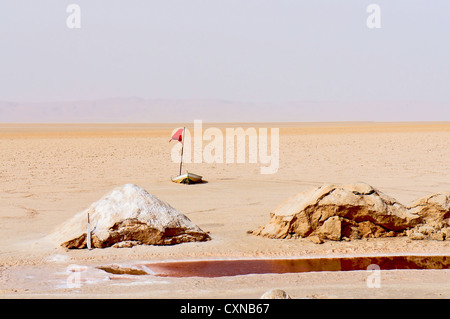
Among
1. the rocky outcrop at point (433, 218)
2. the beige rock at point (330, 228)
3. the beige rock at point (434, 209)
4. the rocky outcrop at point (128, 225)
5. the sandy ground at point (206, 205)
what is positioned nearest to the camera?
the sandy ground at point (206, 205)

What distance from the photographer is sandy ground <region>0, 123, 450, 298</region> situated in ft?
22.0

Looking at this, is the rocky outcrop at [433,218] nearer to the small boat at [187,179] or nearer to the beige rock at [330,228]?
the beige rock at [330,228]

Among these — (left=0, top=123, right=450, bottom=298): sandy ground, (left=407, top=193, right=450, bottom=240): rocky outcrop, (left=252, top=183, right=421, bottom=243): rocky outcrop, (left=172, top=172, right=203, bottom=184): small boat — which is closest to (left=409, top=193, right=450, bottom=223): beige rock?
(left=407, top=193, right=450, bottom=240): rocky outcrop

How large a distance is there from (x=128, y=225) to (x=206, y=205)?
3.87 m

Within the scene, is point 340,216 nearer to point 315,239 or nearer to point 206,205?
point 315,239

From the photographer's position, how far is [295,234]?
30.9ft

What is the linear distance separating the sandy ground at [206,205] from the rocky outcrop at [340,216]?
0.25m

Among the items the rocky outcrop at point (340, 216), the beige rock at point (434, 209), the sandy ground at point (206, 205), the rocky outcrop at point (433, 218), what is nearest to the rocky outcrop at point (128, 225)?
the sandy ground at point (206, 205)

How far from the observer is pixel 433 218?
31.6 feet

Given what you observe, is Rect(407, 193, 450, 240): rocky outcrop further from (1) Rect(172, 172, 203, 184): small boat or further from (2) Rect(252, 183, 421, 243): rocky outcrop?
(1) Rect(172, 172, 203, 184): small boat

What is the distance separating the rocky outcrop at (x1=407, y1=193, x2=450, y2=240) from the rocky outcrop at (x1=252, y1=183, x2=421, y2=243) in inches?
3.8

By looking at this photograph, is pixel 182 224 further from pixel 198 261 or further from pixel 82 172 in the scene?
pixel 82 172

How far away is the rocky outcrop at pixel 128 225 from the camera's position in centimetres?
877
